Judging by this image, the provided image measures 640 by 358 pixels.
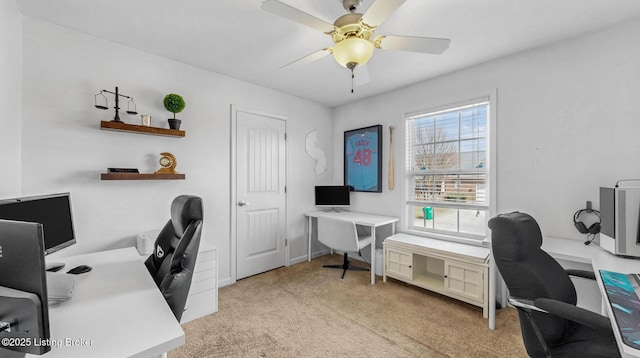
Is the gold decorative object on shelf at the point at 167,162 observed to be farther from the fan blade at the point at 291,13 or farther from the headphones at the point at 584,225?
the headphones at the point at 584,225

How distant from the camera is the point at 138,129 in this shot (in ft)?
7.43

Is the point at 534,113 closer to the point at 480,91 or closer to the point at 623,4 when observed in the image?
the point at 480,91

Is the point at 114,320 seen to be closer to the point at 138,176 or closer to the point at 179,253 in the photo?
the point at 179,253

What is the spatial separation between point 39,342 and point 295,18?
5.53ft

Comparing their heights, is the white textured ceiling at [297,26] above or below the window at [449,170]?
above

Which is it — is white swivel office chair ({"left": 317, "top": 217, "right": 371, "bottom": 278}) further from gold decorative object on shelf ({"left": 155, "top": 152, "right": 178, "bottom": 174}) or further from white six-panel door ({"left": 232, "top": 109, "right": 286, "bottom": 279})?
gold decorative object on shelf ({"left": 155, "top": 152, "right": 178, "bottom": 174})

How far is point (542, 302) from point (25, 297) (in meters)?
1.89

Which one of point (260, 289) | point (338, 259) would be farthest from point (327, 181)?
point (260, 289)

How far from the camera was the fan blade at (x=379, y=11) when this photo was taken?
1.30m

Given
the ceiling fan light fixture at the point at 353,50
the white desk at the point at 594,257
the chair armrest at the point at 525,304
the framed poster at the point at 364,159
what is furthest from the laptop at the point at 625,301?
the framed poster at the point at 364,159

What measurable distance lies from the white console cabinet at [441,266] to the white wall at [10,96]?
10.5ft

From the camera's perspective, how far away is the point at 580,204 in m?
2.16

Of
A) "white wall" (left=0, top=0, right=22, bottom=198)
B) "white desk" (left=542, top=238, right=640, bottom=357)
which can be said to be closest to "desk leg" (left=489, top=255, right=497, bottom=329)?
"white desk" (left=542, top=238, right=640, bottom=357)

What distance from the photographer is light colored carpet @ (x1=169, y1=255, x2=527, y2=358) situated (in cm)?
187
